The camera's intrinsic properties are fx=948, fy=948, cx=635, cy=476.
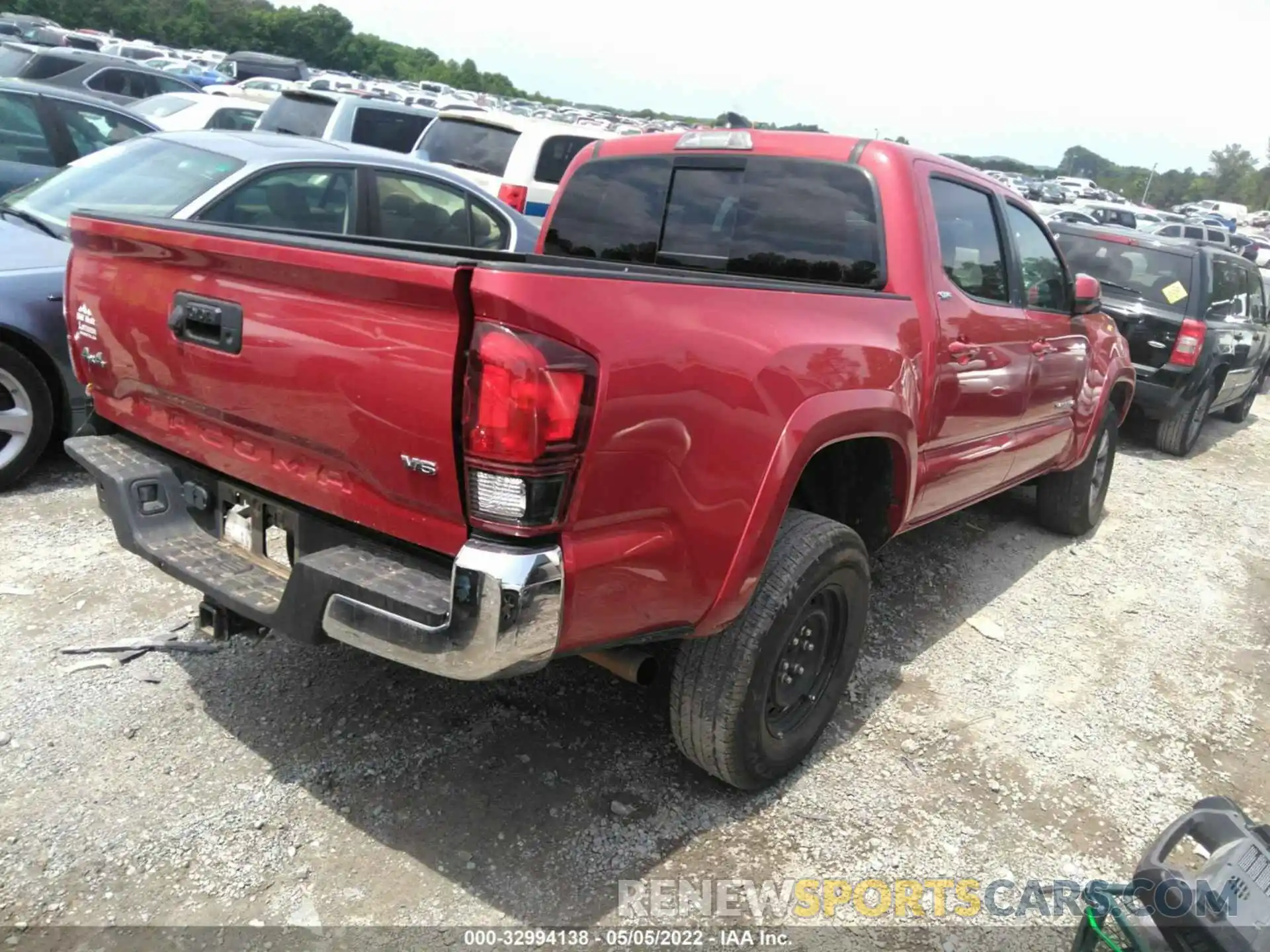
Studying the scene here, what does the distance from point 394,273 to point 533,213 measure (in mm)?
7467

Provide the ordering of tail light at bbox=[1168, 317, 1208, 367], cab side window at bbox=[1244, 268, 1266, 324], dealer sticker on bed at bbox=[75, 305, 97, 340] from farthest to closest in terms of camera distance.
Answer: cab side window at bbox=[1244, 268, 1266, 324] → tail light at bbox=[1168, 317, 1208, 367] → dealer sticker on bed at bbox=[75, 305, 97, 340]

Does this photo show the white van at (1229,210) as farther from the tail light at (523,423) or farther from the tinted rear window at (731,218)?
the tail light at (523,423)

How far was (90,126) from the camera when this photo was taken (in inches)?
256

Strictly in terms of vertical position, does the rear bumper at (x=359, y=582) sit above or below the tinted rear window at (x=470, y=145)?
below

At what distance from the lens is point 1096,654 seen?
14.1ft

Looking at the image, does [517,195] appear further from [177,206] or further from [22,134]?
[177,206]

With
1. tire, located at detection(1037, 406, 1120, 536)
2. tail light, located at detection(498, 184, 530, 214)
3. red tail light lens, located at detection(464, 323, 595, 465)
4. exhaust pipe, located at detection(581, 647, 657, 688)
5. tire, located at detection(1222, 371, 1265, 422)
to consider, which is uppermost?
red tail light lens, located at detection(464, 323, 595, 465)

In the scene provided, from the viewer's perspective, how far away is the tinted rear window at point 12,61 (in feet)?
46.3

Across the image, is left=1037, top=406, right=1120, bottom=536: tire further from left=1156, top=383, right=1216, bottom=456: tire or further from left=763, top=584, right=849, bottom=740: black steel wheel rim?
left=763, top=584, right=849, bottom=740: black steel wheel rim

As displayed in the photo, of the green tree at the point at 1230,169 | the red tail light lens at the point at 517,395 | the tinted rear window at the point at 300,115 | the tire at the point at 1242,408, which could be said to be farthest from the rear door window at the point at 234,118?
the green tree at the point at 1230,169

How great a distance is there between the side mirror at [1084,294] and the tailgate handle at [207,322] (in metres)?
3.95

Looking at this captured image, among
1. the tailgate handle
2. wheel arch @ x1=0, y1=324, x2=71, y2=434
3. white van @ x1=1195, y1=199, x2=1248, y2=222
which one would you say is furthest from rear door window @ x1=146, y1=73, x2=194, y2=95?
white van @ x1=1195, y1=199, x2=1248, y2=222

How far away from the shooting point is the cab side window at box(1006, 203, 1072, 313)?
4.33m

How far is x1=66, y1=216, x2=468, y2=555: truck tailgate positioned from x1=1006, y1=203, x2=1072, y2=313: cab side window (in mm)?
3121
